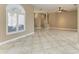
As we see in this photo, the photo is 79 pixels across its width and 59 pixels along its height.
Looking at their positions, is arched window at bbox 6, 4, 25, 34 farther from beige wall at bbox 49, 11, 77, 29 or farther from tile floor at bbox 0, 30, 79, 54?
beige wall at bbox 49, 11, 77, 29

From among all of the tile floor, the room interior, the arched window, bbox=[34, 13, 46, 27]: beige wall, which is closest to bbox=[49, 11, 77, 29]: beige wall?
the room interior

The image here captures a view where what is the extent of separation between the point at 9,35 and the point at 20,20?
214 cm

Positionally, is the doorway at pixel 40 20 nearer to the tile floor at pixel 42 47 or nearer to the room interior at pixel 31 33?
the room interior at pixel 31 33

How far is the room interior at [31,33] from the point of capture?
489 cm

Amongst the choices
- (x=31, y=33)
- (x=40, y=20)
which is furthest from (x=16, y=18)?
(x=40, y=20)

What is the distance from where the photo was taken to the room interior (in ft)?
16.1

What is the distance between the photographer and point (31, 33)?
10.7 meters

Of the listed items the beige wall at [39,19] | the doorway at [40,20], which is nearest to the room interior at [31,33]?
the doorway at [40,20]

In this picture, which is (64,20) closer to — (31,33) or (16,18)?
(31,33)

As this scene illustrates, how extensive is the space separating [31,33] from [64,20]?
26.7ft
